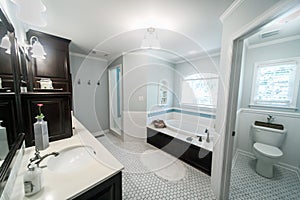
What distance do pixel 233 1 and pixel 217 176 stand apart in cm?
196

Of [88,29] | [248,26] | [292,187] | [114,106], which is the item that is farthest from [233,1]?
[114,106]

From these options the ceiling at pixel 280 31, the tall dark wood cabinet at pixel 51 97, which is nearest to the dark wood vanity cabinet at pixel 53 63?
the tall dark wood cabinet at pixel 51 97

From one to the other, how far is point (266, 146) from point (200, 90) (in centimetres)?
162

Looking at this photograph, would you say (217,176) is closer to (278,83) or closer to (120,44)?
(278,83)

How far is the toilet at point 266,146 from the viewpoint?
168cm

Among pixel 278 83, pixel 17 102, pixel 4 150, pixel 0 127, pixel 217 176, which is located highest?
pixel 278 83

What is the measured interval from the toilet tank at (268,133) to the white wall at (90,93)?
11.8 feet

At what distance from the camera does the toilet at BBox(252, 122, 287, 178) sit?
1.68 m

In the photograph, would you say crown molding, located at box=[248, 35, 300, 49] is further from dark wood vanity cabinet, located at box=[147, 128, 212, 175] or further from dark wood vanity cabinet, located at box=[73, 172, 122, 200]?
dark wood vanity cabinet, located at box=[73, 172, 122, 200]

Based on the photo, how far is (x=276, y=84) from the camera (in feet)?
6.54

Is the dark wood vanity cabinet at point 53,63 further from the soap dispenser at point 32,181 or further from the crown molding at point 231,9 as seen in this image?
the crown molding at point 231,9

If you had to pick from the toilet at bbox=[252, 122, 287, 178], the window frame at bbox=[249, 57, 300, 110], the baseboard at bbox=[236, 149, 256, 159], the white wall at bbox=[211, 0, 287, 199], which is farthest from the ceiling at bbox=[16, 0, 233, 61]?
the baseboard at bbox=[236, 149, 256, 159]

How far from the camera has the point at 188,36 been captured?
194 cm

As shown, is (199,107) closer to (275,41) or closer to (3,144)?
(275,41)
